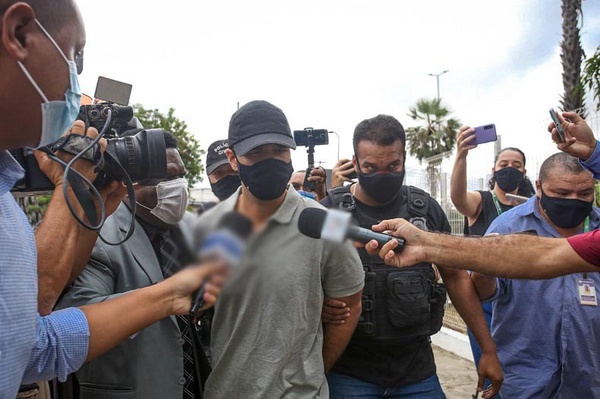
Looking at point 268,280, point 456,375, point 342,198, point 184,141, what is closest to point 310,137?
point 184,141

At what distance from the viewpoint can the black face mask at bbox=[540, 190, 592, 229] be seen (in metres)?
2.62

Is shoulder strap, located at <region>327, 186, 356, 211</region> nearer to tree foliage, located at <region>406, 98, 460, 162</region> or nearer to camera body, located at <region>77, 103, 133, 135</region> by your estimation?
camera body, located at <region>77, 103, 133, 135</region>

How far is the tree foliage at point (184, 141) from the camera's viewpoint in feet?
3.31

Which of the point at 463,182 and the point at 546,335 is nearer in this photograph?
the point at 546,335

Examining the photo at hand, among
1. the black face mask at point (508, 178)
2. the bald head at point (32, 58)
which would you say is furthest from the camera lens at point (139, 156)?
the black face mask at point (508, 178)

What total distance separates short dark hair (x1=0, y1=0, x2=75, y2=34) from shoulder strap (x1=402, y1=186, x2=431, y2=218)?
175 centimetres

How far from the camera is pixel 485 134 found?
3031mm

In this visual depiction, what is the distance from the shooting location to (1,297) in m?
1.04

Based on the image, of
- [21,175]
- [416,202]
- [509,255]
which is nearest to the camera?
[21,175]

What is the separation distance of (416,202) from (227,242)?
81.3 inches

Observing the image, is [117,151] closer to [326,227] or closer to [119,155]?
[119,155]

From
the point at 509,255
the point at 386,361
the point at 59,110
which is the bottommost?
the point at 386,361

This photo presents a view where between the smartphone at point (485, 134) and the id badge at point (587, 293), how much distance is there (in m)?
0.87

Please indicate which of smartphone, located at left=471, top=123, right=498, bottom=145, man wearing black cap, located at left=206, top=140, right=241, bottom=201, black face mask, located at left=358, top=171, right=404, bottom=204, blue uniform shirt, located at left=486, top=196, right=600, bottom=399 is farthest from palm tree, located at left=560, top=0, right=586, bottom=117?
man wearing black cap, located at left=206, top=140, right=241, bottom=201
